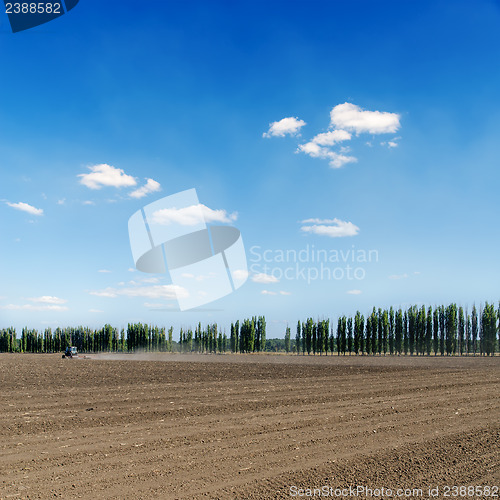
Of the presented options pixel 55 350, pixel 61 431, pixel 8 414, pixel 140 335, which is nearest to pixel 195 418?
pixel 61 431

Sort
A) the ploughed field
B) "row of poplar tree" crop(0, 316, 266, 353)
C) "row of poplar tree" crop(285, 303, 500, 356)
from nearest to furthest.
A: 1. the ploughed field
2. "row of poplar tree" crop(285, 303, 500, 356)
3. "row of poplar tree" crop(0, 316, 266, 353)

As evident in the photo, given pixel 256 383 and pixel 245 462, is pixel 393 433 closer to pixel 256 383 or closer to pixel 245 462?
pixel 245 462

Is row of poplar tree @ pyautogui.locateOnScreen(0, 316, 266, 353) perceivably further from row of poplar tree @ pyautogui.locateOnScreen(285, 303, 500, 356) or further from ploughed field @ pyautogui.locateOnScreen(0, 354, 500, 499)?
ploughed field @ pyautogui.locateOnScreen(0, 354, 500, 499)

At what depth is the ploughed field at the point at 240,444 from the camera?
7750 mm

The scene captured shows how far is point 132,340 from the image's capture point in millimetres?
138625

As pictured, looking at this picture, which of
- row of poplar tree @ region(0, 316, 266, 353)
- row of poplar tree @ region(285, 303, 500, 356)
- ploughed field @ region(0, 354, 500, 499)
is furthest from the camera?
row of poplar tree @ region(0, 316, 266, 353)

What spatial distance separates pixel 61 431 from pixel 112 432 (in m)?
1.35

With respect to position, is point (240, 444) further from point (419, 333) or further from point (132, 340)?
point (132, 340)

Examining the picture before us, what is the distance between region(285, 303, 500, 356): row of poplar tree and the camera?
332 feet

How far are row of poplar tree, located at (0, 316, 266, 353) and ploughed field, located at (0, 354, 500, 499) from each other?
115 metres

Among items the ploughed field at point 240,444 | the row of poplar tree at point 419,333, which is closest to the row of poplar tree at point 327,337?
the row of poplar tree at point 419,333

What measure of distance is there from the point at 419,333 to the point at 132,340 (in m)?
82.2

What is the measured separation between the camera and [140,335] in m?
137

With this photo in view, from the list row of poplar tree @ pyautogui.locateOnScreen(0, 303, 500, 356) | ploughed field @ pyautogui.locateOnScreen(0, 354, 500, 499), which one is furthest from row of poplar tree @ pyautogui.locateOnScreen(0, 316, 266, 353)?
ploughed field @ pyautogui.locateOnScreen(0, 354, 500, 499)
